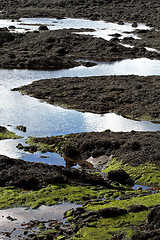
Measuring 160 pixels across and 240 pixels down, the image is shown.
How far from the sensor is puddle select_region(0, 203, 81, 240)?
845 inches

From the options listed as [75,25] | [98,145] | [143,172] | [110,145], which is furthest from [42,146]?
[75,25]

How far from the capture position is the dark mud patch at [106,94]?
47625 mm

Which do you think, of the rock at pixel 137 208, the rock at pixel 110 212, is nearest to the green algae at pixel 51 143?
the rock at pixel 137 208

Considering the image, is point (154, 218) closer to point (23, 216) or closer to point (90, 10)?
point (23, 216)

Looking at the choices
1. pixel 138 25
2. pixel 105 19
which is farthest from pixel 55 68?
pixel 105 19

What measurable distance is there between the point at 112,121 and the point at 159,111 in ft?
18.3

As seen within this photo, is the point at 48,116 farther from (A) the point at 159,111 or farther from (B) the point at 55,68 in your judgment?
(B) the point at 55,68

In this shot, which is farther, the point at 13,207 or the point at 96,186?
the point at 96,186

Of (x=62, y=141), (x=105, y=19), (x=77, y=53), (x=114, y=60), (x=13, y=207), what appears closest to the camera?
(x=13, y=207)

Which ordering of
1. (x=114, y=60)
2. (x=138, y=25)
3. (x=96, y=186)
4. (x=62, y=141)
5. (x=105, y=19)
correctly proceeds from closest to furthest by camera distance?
(x=96, y=186) < (x=62, y=141) < (x=114, y=60) < (x=138, y=25) < (x=105, y=19)

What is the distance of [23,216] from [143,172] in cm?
1030

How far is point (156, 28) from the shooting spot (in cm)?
11094

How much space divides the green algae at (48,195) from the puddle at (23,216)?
1.71ft

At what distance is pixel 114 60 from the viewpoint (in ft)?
259
